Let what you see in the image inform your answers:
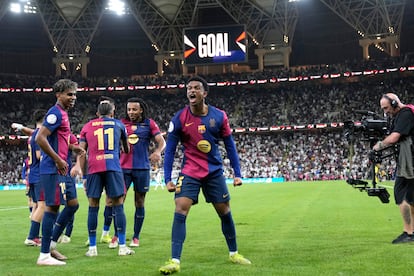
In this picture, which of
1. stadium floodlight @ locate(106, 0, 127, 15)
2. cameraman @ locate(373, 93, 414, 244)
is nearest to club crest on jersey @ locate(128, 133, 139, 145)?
cameraman @ locate(373, 93, 414, 244)

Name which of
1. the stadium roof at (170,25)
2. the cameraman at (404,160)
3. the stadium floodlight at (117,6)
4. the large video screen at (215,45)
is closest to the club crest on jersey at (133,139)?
the cameraman at (404,160)

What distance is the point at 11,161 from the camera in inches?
2179

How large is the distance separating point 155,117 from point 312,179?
768 inches

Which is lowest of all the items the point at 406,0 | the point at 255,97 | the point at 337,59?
the point at 255,97

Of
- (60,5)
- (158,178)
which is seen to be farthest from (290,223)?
(60,5)

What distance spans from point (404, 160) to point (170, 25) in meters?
46.9

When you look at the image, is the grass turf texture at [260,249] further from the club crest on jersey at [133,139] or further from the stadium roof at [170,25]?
the stadium roof at [170,25]

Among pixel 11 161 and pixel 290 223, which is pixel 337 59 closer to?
pixel 11 161

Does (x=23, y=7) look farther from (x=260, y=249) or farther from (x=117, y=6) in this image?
(x=260, y=249)

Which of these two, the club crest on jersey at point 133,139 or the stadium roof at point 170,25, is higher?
the stadium roof at point 170,25

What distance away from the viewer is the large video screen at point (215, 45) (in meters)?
45.6

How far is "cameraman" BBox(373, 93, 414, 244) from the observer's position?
27.6 feet

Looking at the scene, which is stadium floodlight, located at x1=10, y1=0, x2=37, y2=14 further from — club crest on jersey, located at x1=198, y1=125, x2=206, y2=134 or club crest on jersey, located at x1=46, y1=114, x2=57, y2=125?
club crest on jersey, located at x1=198, y1=125, x2=206, y2=134

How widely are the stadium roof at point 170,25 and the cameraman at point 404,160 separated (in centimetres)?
4156
